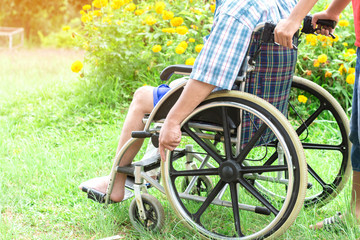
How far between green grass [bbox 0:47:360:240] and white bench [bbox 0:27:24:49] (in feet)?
23.6

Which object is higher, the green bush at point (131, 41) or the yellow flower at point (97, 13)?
the yellow flower at point (97, 13)

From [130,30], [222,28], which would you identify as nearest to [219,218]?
[222,28]

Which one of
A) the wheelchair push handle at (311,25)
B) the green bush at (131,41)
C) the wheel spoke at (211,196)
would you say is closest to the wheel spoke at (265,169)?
the wheel spoke at (211,196)

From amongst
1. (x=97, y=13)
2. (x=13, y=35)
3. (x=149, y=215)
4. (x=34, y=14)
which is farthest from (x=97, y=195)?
(x=34, y=14)

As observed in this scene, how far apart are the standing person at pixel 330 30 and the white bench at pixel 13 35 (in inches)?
412

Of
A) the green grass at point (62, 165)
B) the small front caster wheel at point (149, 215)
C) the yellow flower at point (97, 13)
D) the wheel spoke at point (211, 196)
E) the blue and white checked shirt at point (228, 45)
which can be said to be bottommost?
the green grass at point (62, 165)

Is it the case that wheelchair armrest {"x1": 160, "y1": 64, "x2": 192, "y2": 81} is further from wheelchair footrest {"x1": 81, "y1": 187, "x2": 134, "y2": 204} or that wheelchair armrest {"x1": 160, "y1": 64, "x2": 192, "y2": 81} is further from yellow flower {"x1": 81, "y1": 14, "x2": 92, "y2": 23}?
yellow flower {"x1": 81, "y1": 14, "x2": 92, "y2": 23}

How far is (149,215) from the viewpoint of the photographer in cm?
208

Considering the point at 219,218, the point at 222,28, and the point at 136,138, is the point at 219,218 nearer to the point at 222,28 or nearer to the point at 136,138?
the point at 136,138

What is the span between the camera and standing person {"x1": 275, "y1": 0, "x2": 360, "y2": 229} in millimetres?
1608

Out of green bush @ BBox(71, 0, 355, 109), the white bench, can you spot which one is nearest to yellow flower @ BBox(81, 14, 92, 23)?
green bush @ BBox(71, 0, 355, 109)

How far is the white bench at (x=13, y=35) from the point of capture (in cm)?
1179

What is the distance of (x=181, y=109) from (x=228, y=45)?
0.28 m

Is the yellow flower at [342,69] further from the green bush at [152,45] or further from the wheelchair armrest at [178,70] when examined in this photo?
the wheelchair armrest at [178,70]
